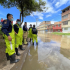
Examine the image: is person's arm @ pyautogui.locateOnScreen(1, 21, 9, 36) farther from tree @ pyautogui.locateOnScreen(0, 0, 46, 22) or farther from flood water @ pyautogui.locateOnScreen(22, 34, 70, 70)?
tree @ pyautogui.locateOnScreen(0, 0, 46, 22)

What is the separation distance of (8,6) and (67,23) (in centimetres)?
2547

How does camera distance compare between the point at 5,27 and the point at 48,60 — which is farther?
the point at 48,60

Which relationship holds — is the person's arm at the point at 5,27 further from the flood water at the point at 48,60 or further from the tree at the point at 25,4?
the tree at the point at 25,4

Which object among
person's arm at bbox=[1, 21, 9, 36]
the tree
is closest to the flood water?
person's arm at bbox=[1, 21, 9, 36]

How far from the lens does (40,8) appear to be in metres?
9.96

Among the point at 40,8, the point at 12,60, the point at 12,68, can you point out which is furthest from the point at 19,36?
the point at 40,8

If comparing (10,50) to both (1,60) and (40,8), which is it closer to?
(1,60)

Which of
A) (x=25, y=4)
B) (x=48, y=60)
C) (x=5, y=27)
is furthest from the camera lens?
(x=25, y=4)

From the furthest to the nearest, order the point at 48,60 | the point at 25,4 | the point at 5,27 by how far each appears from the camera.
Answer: the point at 25,4
the point at 48,60
the point at 5,27

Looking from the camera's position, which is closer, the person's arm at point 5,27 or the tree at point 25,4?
the person's arm at point 5,27

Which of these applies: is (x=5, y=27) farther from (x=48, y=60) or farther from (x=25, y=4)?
(x=25, y=4)

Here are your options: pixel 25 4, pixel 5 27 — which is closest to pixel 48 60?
pixel 5 27

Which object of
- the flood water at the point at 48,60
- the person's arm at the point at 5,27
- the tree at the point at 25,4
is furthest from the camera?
the tree at the point at 25,4

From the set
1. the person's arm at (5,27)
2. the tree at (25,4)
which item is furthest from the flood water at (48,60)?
the tree at (25,4)
